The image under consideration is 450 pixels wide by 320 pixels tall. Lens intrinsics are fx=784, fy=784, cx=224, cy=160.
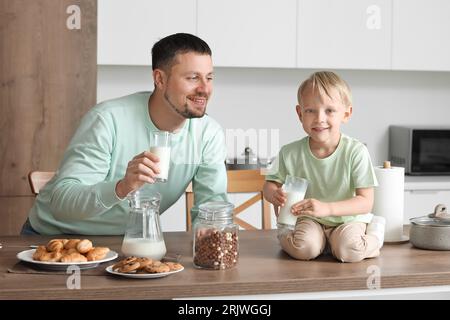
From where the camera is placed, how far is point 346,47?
4.43 m

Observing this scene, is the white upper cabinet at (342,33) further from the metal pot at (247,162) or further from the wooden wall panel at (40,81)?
the wooden wall panel at (40,81)

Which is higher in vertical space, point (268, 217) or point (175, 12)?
point (175, 12)

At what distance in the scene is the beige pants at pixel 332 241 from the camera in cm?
189

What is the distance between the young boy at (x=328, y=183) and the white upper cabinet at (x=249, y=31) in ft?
7.52

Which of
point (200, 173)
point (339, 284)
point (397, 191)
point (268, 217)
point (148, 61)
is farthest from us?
point (148, 61)

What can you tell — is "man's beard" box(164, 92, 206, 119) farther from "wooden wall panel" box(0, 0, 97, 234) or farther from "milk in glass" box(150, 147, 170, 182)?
"wooden wall panel" box(0, 0, 97, 234)

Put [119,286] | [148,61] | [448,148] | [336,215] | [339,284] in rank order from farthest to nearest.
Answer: [448,148] < [148,61] < [336,215] < [339,284] < [119,286]

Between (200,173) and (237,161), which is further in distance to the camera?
(237,161)

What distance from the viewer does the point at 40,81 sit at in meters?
3.93

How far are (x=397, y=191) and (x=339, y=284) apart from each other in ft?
1.89

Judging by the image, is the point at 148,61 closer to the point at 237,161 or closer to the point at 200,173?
the point at 237,161

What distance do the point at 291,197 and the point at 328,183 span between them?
5.4 inches

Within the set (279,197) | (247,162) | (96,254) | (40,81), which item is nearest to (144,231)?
(96,254)

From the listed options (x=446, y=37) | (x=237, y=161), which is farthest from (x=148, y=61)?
(x=446, y=37)
